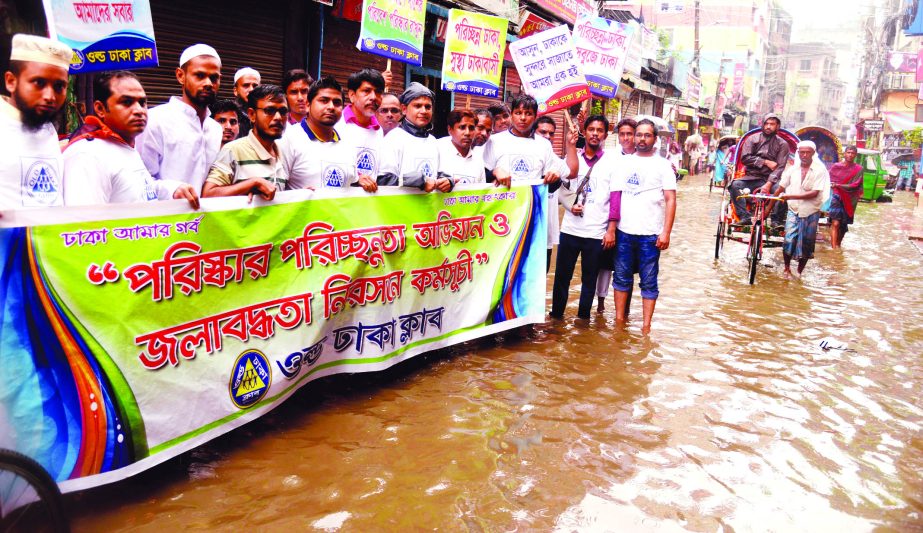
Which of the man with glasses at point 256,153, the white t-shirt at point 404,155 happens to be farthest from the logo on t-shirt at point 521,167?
the man with glasses at point 256,153

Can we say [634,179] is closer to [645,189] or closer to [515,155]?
[645,189]

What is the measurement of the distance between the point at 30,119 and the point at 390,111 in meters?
2.84

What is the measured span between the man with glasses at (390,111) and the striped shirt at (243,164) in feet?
5.11

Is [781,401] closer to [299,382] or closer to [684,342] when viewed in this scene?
[684,342]

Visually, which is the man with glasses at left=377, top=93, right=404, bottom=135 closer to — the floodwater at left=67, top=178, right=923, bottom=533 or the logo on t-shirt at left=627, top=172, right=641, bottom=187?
the floodwater at left=67, top=178, right=923, bottom=533

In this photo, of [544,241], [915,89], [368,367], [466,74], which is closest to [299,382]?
[368,367]

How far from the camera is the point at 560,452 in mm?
3939

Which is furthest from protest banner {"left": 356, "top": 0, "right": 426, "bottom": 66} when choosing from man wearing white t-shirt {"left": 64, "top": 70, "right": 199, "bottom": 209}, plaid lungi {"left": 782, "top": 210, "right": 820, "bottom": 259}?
plaid lungi {"left": 782, "top": 210, "right": 820, "bottom": 259}

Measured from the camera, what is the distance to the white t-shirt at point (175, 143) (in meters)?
4.21

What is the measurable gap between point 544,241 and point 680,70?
1434 inches

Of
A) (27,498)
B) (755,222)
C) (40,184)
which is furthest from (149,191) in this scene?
(755,222)

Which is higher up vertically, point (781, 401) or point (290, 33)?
point (290, 33)

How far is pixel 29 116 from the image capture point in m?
3.06

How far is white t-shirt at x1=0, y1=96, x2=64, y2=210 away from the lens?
2.97 meters
